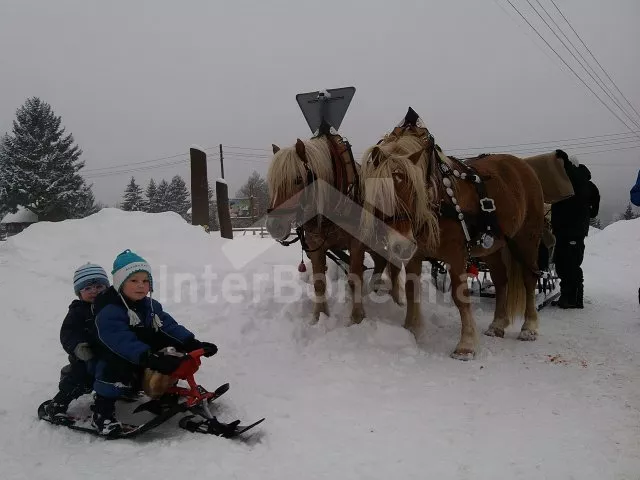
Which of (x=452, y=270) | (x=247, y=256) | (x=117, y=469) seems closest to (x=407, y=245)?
(x=452, y=270)

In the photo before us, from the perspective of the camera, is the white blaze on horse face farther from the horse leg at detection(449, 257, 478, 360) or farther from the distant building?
the distant building

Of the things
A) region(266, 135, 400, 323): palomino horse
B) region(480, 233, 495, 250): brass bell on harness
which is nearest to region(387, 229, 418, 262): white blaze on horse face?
region(266, 135, 400, 323): palomino horse

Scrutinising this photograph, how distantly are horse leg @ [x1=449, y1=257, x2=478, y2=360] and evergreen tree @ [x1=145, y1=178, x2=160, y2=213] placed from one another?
48.3 meters

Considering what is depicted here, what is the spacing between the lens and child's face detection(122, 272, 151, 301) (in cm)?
309

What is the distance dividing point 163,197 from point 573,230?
49313mm

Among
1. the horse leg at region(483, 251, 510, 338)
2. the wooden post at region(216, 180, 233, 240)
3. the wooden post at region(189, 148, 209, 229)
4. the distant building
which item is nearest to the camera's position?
the horse leg at region(483, 251, 510, 338)

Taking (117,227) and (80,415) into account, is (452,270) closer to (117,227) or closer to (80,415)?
(80,415)

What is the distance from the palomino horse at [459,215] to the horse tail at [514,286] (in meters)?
0.01

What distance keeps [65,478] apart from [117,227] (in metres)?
5.80

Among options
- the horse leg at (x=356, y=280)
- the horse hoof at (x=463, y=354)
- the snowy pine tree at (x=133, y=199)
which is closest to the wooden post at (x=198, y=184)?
the horse leg at (x=356, y=280)

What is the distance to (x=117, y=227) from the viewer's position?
738cm

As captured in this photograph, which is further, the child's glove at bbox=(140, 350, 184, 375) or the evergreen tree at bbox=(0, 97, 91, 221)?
the evergreen tree at bbox=(0, 97, 91, 221)

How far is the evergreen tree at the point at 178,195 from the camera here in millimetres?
49938

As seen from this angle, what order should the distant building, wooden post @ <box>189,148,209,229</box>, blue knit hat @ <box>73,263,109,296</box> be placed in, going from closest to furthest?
blue knit hat @ <box>73,263,109,296</box>, wooden post @ <box>189,148,209,229</box>, the distant building
